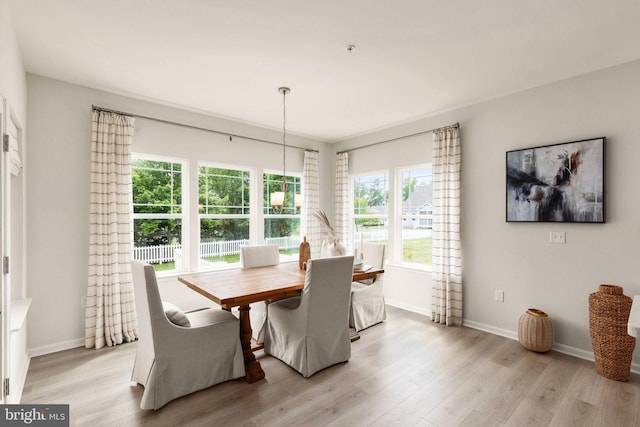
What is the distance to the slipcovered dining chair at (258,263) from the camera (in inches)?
124

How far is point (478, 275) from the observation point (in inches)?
143

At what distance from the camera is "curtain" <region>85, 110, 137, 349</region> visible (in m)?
3.09

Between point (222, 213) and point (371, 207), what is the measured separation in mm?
2302

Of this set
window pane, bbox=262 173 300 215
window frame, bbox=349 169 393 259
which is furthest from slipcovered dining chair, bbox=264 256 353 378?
window pane, bbox=262 173 300 215

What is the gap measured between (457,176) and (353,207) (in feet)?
6.44

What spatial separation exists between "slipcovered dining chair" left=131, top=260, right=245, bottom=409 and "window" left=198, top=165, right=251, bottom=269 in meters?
1.75

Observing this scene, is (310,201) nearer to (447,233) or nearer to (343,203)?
(343,203)

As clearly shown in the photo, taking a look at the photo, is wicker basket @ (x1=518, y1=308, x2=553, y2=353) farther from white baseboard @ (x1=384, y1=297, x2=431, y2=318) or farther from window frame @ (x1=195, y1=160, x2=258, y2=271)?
window frame @ (x1=195, y1=160, x2=258, y2=271)

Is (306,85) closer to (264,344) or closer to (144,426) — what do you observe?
(264,344)

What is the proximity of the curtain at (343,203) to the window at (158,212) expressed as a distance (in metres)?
2.46

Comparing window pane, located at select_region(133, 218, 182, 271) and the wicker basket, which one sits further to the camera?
window pane, located at select_region(133, 218, 182, 271)

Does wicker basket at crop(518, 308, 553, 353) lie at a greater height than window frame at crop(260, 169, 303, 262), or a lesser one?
lesser

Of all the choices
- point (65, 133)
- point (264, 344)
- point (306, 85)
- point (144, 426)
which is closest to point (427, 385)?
point (264, 344)

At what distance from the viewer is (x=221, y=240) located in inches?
169
